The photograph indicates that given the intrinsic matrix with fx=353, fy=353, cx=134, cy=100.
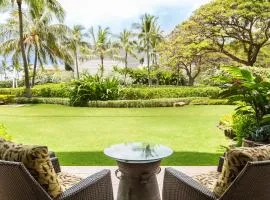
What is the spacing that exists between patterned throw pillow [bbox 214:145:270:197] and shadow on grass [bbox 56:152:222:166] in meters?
2.89

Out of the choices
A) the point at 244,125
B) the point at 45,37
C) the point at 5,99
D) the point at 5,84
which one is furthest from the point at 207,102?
the point at 5,84

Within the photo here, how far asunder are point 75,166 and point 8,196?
8.67ft

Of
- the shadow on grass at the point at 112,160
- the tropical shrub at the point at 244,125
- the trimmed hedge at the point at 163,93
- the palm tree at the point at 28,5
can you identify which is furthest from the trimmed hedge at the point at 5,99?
the tropical shrub at the point at 244,125

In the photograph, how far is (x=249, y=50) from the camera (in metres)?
19.4

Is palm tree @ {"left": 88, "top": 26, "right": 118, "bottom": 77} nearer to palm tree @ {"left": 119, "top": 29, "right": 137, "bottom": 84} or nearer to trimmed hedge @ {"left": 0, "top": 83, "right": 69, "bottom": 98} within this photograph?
palm tree @ {"left": 119, "top": 29, "right": 137, "bottom": 84}

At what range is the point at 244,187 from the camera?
7.38 ft

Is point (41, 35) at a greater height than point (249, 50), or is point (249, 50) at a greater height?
point (41, 35)

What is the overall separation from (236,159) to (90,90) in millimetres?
12949

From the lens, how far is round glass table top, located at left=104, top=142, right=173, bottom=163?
305cm

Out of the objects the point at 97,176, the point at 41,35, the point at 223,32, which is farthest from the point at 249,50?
the point at 97,176

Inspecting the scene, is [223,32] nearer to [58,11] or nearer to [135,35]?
[58,11]

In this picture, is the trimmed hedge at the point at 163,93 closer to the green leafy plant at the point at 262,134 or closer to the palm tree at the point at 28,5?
the palm tree at the point at 28,5

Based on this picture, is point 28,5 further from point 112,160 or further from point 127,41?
point 127,41

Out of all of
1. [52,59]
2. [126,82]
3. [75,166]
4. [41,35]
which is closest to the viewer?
[75,166]
